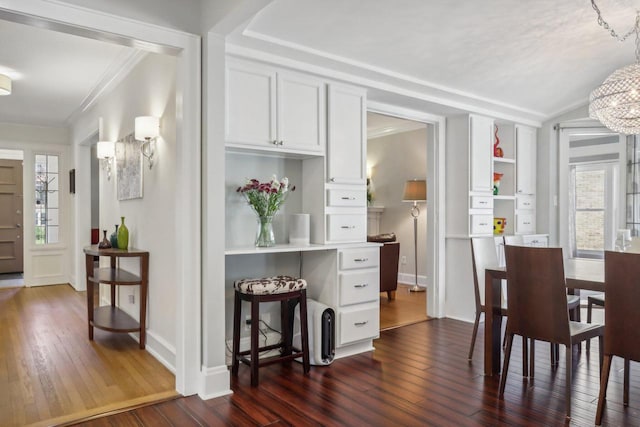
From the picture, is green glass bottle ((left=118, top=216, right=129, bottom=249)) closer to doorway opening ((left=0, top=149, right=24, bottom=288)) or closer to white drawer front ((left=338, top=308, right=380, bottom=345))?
white drawer front ((left=338, top=308, right=380, bottom=345))

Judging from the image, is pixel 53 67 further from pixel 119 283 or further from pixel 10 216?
pixel 10 216

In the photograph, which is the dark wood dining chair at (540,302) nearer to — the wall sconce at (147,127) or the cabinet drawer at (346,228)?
the cabinet drawer at (346,228)

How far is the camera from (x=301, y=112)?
Result: 11.1ft

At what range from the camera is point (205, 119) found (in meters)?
2.74

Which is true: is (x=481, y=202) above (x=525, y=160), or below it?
below

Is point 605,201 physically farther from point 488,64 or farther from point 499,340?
point 499,340

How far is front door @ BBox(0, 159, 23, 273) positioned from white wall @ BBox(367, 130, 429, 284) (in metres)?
6.58

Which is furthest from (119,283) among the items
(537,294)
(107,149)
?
(537,294)

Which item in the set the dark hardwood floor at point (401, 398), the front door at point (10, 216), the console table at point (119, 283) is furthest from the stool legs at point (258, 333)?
the front door at point (10, 216)

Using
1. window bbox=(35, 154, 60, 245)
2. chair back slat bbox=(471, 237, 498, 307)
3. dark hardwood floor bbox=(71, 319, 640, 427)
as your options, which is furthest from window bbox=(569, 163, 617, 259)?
window bbox=(35, 154, 60, 245)

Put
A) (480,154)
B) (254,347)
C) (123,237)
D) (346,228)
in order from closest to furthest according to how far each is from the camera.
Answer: (254,347) → (346,228) → (123,237) → (480,154)

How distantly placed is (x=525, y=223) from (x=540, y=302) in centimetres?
292

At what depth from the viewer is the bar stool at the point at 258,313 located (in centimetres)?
291

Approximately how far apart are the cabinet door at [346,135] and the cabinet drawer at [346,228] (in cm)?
29
